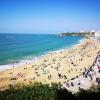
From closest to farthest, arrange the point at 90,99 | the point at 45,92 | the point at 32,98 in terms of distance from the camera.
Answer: the point at 90,99, the point at 32,98, the point at 45,92

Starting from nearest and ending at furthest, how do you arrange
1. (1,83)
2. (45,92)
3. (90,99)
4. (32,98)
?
(90,99) → (32,98) → (45,92) → (1,83)

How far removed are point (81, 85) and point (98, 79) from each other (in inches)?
49.3

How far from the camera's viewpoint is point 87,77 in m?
14.1

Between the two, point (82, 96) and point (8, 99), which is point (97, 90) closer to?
point (82, 96)

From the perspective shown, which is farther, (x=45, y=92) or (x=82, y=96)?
(x=45, y=92)

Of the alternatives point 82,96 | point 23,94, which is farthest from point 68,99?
point 23,94

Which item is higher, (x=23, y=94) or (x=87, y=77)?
(x=87, y=77)

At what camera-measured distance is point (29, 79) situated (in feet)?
71.9

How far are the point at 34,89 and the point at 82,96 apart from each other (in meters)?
4.18

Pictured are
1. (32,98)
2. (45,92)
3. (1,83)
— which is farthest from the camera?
(1,83)

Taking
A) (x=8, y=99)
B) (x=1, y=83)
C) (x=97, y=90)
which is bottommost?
(x=1, y=83)

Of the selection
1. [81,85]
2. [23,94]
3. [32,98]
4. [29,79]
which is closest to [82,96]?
[81,85]

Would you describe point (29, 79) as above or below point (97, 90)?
below

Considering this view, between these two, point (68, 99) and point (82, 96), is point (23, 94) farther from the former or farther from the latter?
point (82, 96)
